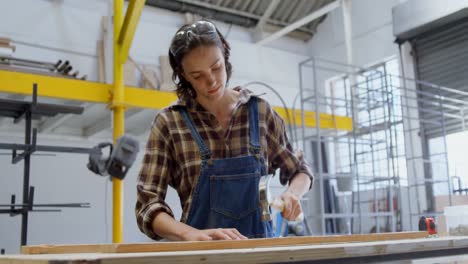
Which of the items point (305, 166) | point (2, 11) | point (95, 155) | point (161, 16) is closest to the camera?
point (305, 166)

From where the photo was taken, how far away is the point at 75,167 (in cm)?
579

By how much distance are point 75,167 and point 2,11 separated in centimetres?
197

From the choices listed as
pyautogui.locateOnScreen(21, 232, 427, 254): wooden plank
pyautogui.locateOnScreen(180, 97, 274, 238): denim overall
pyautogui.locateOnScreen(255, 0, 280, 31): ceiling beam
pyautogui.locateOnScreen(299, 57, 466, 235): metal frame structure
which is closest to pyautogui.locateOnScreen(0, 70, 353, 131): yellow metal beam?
pyautogui.locateOnScreen(299, 57, 466, 235): metal frame structure

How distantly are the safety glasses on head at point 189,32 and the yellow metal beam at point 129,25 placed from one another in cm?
282

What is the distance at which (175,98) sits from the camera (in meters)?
5.13

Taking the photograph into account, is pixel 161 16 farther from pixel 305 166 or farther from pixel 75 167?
pixel 305 166

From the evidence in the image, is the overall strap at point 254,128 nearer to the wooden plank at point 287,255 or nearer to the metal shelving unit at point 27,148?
the wooden plank at point 287,255

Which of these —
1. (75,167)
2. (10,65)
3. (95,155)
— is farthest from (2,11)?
(95,155)

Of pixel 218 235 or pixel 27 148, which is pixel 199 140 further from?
pixel 27 148

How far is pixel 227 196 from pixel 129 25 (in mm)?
3250

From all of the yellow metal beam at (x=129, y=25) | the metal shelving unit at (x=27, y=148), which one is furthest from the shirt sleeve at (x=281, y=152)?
the yellow metal beam at (x=129, y=25)

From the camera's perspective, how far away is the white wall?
17.8 feet

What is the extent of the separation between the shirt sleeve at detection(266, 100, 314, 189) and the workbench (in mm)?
499

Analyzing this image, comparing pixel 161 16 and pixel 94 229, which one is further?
pixel 161 16
